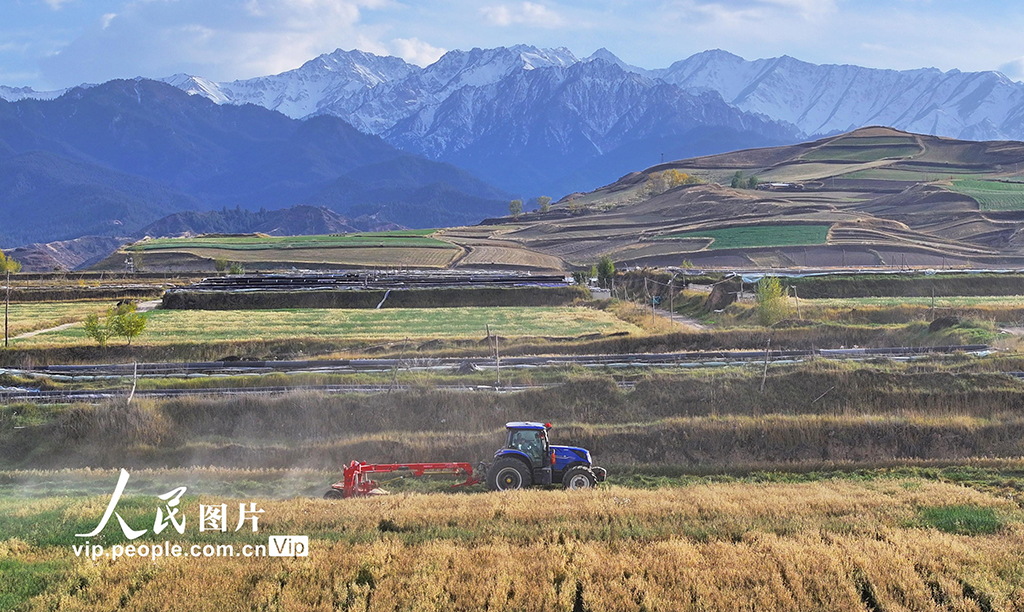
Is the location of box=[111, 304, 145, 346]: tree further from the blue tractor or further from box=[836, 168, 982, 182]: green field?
box=[836, 168, 982, 182]: green field

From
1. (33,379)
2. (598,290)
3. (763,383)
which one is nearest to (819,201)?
(598,290)

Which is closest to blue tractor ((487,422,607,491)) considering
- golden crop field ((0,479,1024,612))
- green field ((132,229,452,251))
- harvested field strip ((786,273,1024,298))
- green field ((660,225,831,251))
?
golden crop field ((0,479,1024,612))

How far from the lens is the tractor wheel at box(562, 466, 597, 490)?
22094mm

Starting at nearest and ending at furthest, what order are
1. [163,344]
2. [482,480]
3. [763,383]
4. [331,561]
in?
[331,561] → [482,480] → [763,383] → [163,344]

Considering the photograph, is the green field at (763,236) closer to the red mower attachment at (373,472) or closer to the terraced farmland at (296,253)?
the terraced farmland at (296,253)

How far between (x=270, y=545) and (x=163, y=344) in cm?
3542

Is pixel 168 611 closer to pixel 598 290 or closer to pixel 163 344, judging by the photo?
pixel 163 344

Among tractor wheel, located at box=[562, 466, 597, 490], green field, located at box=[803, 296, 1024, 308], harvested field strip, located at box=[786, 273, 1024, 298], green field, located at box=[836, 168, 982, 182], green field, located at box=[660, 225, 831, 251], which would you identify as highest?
green field, located at box=[836, 168, 982, 182]

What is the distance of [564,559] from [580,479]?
7.62 metres

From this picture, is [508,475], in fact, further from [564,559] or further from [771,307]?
[771,307]

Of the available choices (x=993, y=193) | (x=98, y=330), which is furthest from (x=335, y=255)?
(x=993, y=193)

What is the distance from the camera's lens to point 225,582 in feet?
45.0

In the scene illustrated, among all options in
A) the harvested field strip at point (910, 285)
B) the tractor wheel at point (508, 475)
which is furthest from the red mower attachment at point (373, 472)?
the harvested field strip at point (910, 285)

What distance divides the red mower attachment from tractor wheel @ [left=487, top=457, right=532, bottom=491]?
116 cm
